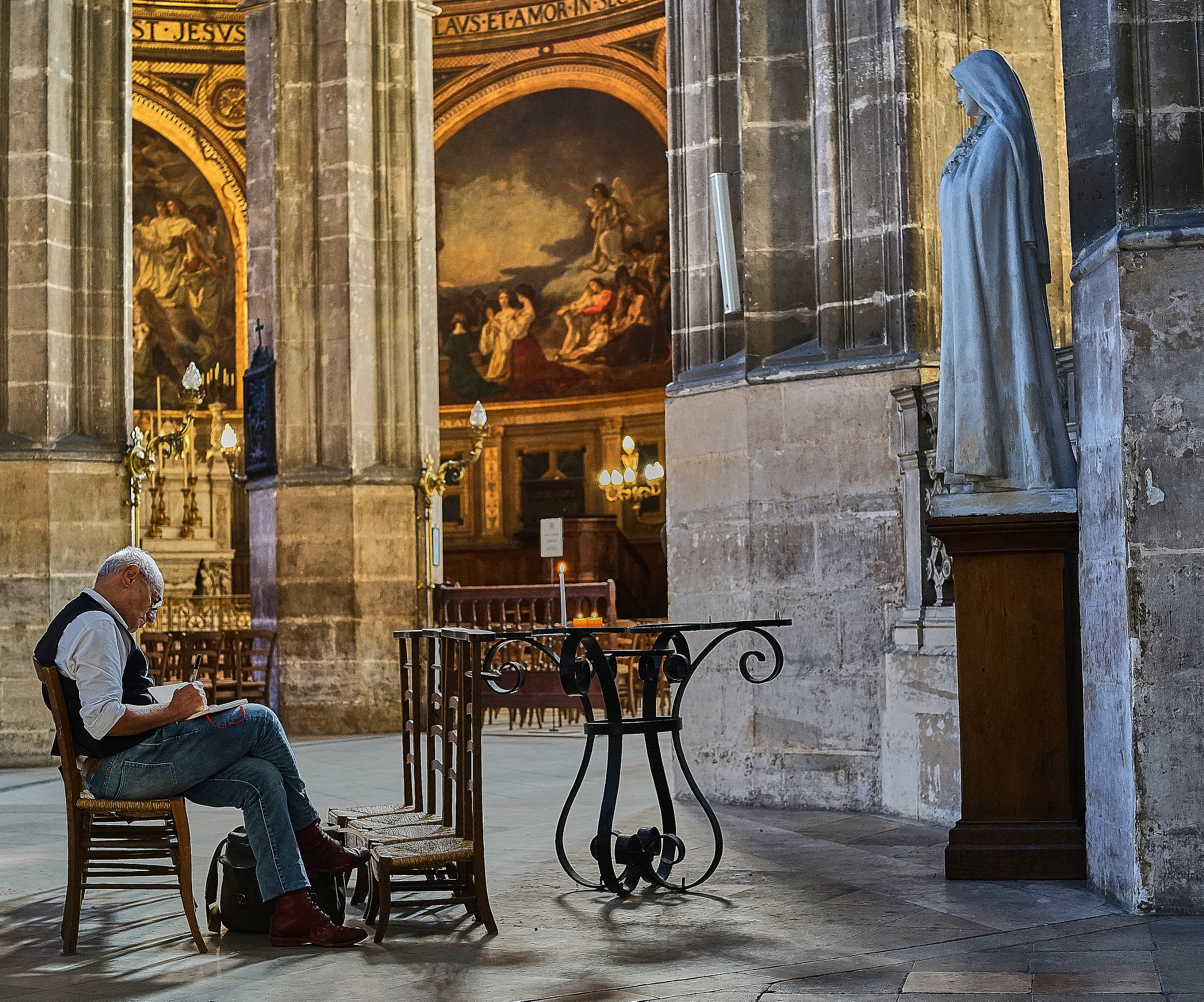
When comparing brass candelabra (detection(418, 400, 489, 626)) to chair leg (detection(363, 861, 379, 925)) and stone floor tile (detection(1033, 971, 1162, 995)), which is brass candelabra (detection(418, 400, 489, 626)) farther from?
stone floor tile (detection(1033, 971, 1162, 995))

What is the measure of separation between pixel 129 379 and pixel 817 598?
6.39m

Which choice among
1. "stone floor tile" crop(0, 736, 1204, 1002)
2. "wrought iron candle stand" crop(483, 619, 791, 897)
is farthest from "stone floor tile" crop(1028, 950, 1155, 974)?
"wrought iron candle stand" crop(483, 619, 791, 897)

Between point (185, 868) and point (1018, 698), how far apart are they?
303cm

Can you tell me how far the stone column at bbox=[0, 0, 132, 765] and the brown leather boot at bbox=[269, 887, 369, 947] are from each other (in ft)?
22.9

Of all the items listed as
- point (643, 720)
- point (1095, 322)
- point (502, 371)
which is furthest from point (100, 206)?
point (502, 371)

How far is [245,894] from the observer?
5.16 m

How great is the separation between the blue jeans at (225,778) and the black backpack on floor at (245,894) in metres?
0.13

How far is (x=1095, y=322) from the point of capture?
18.3ft

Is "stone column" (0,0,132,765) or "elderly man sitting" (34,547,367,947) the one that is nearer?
"elderly man sitting" (34,547,367,947)

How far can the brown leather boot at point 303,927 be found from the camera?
4.91 metres

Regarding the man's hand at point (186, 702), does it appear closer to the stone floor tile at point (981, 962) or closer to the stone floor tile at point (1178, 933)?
the stone floor tile at point (981, 962)

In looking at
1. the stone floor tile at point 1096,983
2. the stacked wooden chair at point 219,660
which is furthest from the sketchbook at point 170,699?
the stacked wooden chair at point 219,660

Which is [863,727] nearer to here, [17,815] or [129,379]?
[17,815]

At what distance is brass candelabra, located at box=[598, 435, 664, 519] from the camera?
20.9m
